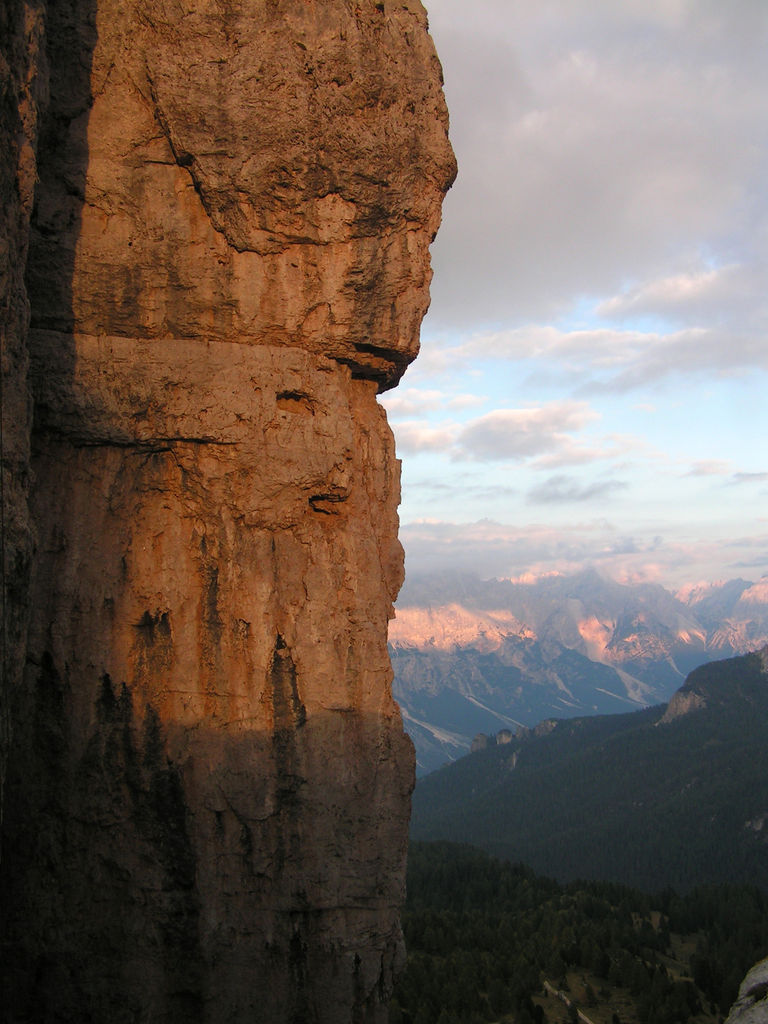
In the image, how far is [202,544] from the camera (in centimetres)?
1176

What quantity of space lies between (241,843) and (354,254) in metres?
8.09

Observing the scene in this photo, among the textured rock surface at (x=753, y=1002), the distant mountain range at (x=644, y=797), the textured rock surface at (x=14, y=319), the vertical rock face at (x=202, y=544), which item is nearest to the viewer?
the textured rock surface at (x=14, y=319)

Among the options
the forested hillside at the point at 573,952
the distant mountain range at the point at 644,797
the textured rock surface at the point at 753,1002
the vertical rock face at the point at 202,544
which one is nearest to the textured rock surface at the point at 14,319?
the vertical rock face at the point at 202,544

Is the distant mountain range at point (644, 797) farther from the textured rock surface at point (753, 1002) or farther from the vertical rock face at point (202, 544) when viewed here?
the vertical rock face at point (202, 544)

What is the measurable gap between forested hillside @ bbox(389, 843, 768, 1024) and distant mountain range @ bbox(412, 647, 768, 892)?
41.3 meters

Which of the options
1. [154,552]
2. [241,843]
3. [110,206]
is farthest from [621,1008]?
[110,206]

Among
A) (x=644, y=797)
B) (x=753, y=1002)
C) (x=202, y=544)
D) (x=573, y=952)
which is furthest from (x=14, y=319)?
(x=644, y=797)

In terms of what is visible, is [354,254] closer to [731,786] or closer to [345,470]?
[345,470]

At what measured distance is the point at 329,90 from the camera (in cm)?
1167

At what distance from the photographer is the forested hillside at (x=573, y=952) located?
3428cm

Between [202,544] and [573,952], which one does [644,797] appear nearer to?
[573,952]

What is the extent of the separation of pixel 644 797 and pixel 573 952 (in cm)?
10828

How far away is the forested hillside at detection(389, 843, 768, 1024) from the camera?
3428cm

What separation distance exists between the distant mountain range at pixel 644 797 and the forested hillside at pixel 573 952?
135ft
